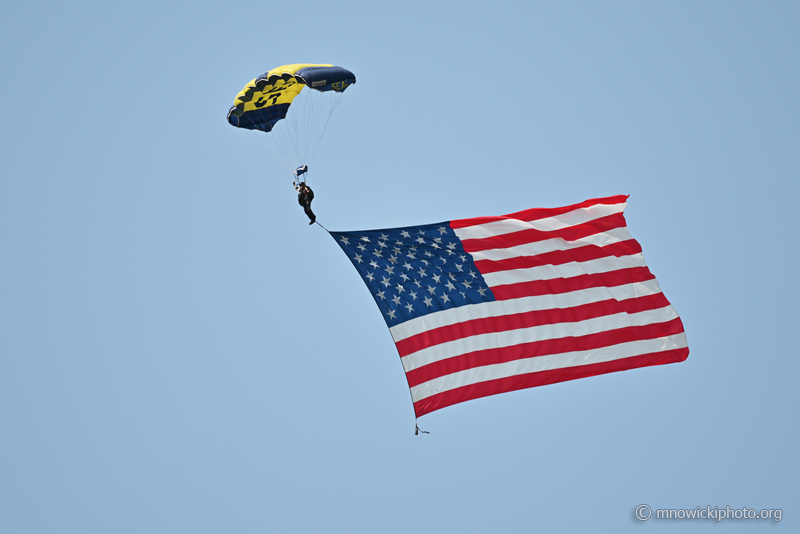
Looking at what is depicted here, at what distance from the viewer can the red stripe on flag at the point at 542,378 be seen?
63.2ft

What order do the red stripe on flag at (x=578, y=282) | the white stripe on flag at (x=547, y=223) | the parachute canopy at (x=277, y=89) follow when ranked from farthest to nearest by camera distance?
the white stripe on flag at (x=547, y=223) → the red stripe on flag at (x=578, y=282) → the parachute canopy at (x=277, y=89)

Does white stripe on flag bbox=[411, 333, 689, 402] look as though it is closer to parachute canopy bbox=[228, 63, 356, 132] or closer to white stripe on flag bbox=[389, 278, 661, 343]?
white stripe on flag bbox=[389, 278, 661, 343]

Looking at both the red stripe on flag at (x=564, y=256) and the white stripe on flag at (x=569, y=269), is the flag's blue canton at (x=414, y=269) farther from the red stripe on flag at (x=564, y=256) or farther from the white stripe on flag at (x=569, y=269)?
the white stripe on flag at (x=569, y=269)

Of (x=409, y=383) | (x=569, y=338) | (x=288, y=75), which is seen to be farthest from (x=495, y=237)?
(x=288, y=75)

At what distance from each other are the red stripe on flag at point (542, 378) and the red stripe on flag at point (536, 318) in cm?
106

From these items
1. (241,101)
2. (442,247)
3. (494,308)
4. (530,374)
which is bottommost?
(530,374)

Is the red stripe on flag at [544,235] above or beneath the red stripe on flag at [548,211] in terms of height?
beneath

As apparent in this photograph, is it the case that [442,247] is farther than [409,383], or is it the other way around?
[442,247]

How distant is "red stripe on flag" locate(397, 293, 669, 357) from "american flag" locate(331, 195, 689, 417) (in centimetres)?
2

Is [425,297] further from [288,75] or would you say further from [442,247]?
[288,75]

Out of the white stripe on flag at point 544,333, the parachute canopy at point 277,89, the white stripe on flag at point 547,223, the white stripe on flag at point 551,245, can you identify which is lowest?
the white stripe on flag at point 544,333

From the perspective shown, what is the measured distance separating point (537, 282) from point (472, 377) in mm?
2769

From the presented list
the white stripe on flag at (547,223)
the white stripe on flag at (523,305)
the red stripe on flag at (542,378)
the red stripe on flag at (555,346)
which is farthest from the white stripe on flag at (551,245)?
the red stripe on flag at (542,378)

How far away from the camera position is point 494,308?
20.1m
